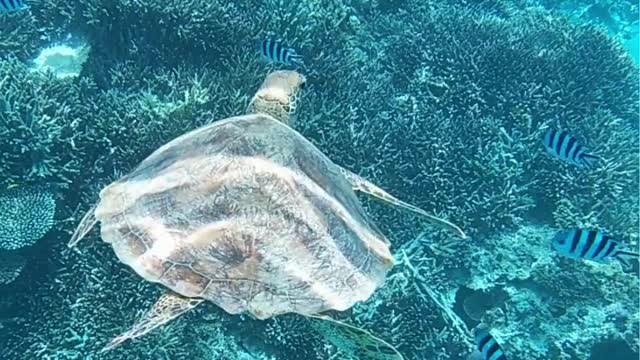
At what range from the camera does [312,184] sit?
2703mm

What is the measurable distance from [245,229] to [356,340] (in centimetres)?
86

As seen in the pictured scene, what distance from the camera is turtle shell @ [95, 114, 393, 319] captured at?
2461 mm

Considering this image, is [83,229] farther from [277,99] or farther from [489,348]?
[489,348]

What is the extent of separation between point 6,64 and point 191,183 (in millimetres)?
3369

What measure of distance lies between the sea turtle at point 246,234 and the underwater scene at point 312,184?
0.01 metres

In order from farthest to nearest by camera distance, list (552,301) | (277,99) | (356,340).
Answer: (552,301) < (277,99) < (356,340)

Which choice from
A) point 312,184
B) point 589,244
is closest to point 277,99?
point 312,184

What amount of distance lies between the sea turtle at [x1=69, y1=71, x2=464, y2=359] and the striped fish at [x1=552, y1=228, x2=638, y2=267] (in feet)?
5.51

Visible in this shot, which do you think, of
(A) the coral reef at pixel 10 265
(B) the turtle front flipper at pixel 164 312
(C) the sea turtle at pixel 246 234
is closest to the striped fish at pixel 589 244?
(C) the sea turtle at pixel 246 234

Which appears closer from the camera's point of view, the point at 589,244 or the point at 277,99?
the point at 277,99

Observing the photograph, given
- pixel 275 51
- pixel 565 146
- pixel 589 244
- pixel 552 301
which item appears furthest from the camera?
pixel 552 301

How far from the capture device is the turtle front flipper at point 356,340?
2.59 meters

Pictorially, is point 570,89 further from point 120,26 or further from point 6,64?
point 6,64

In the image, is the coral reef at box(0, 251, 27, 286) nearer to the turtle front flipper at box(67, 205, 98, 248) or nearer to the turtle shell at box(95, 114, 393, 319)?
the turtle front flipper at box(67, 205, 98, 248)
